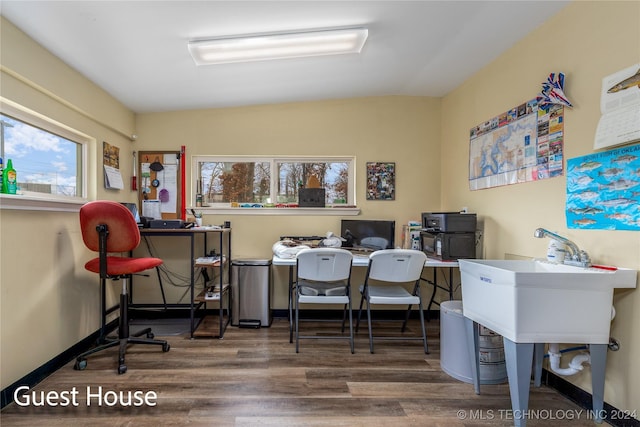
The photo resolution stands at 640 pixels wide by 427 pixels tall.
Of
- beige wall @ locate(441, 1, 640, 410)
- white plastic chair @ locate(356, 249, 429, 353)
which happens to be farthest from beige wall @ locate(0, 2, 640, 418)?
white plastic chair @ locate(356, 249, 429, 353)

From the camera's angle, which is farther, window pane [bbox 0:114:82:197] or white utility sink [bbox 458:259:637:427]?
window pane [bbox 0:114:82:197]

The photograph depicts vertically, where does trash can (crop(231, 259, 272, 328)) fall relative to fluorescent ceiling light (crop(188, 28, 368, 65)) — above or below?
below

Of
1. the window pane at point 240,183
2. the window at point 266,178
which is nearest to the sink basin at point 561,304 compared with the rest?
the window at point 266,178

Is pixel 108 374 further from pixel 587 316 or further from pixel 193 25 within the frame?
pixel 587 316

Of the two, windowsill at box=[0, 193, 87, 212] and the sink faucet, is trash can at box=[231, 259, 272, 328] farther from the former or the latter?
the sink faucet

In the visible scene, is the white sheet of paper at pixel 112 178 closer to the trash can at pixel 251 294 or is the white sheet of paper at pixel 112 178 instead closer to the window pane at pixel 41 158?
the window pane at pixel 41 158

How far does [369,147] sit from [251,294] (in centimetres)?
210

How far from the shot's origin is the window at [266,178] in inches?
139

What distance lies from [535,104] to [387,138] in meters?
1.54

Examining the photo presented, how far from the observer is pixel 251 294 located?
10.2 ft

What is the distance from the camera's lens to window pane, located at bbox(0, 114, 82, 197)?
2002mm

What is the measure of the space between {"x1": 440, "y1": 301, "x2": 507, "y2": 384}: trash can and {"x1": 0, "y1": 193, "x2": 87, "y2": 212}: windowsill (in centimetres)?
295

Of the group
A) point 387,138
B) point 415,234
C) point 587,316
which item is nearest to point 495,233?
point 415,234

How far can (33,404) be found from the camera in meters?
1.82
